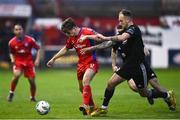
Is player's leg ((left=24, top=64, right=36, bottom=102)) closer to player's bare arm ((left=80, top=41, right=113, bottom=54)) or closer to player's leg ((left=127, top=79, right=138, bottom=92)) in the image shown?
player's leg ((left=127, top=79, right=138, bottom=92))

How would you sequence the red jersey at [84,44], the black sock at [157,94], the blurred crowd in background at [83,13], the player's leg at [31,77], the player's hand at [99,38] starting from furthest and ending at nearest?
the blurred crowd in background at [83,13] → the player's leg at [31,77] → the black sock at [157,94] → the red jersey at [84,44] → the player's hand at [99,38]

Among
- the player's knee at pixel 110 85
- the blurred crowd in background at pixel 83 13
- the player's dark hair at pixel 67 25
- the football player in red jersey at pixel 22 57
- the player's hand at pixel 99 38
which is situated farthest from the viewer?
the blurred crowd in background at pixel 83 13

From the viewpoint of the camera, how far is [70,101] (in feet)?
62.7

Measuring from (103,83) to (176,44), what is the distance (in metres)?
12.1

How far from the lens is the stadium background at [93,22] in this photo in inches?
1449

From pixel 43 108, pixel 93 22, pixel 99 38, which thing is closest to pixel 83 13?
pixel 93 22

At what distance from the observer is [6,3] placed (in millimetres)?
38781

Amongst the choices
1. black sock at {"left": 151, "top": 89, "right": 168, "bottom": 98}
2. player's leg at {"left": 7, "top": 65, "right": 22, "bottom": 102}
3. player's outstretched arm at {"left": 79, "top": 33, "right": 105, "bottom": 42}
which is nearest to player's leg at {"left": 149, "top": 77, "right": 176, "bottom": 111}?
black sock at {"left": 151, "top": 89, "right": 168, "bottom": 98}

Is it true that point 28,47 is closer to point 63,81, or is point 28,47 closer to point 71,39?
point 71,39

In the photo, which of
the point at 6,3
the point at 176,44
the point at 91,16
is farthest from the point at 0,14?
the point at 176,44

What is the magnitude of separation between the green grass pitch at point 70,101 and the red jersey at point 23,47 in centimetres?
123

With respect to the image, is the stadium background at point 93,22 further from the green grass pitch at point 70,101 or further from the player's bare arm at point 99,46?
the player's bare arm at point 99,46

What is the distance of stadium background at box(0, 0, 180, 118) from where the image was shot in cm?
3681

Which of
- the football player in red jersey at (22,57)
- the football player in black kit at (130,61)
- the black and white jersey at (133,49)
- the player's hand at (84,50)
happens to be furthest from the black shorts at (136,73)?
the football player in red jersey at (22,57)
